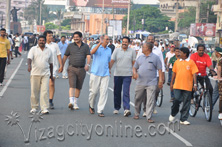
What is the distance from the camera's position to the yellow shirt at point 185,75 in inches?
410

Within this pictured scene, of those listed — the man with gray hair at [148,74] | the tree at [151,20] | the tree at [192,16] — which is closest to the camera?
the man with gray hair at [148,74]

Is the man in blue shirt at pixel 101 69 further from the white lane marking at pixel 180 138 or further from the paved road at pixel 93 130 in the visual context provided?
the white lane marking at pixel 180 138

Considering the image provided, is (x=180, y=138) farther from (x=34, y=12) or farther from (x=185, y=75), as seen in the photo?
(x=34, y=12)

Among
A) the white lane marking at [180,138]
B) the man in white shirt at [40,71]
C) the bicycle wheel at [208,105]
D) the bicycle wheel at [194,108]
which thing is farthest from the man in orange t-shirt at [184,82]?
the man in white shirt at [40,71]

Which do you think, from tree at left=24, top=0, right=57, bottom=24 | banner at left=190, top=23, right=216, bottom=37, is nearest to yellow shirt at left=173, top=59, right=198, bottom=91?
banner at left=190, top=23, right=216, bottom=37

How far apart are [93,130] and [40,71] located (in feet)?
8.39

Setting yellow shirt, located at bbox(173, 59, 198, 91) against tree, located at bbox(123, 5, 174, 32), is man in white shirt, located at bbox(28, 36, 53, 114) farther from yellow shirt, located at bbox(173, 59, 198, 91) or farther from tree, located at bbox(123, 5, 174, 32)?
tree, located at bbox(123, 5, 174, 32)

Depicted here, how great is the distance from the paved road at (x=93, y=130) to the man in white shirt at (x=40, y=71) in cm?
31

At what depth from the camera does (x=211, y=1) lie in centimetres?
9794

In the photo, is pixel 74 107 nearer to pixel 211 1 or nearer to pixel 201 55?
pixel 201 55

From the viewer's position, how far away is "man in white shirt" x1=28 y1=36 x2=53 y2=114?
11.2 metres

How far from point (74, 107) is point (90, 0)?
13758cm

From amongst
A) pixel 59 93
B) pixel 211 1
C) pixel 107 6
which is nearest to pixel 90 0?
pixel 107 6

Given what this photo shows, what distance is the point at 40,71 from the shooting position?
1127 cm
